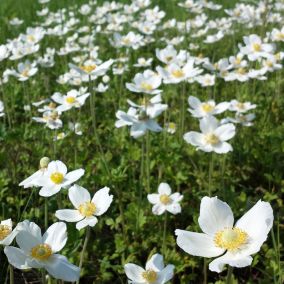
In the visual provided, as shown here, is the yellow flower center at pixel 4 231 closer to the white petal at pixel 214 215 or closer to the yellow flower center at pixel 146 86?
the white petal at pixel 214 215

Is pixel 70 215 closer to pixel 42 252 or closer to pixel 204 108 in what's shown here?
pixel 42 252

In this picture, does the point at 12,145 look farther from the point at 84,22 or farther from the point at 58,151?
the point at 84,22

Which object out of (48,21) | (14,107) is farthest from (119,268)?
(48,21)

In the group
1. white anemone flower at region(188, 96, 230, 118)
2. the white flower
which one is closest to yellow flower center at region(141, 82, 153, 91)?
the white flower

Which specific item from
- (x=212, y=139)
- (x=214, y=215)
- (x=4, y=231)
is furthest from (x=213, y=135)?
(x=4, y=231)

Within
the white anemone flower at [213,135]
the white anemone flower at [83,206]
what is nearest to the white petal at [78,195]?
the white anemone flower at [83,206]
